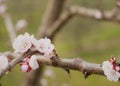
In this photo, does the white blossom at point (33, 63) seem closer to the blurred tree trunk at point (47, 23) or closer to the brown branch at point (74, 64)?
the brown branch at point (74, 64)

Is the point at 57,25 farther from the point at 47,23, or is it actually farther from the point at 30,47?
the point at 30,47

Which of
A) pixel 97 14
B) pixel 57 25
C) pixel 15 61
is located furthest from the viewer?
pixel 57 25

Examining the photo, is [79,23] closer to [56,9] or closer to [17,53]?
[56,9]

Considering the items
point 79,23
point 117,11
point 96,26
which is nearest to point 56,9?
point 117,11

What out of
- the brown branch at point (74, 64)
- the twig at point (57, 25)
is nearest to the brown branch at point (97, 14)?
the twig at point (57, 25)

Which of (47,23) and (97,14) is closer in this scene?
(97,14)

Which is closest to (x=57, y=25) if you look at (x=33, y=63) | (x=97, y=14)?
(x=97, y=14)
